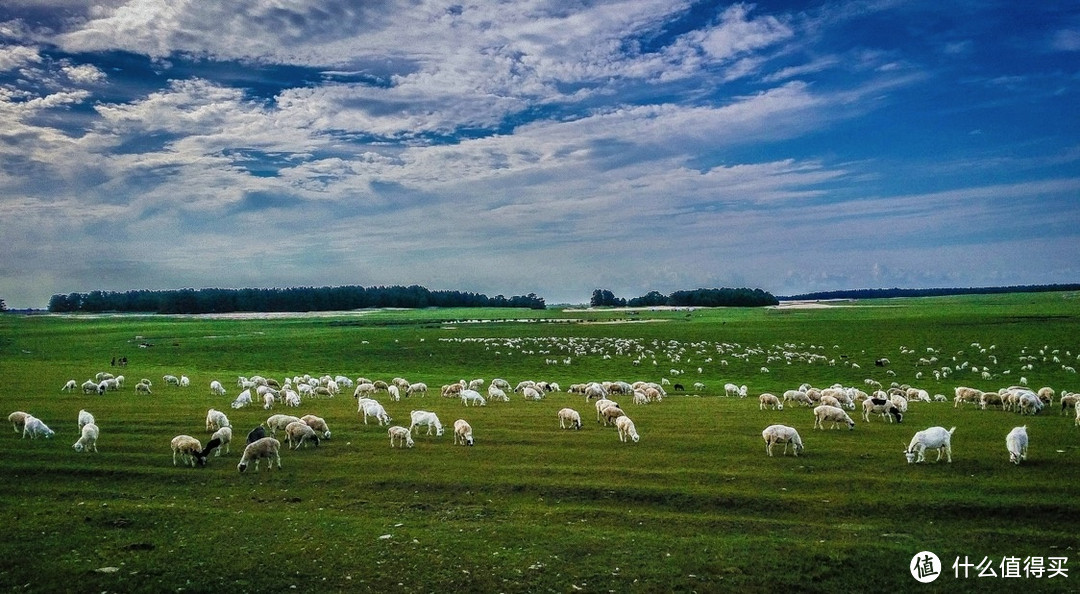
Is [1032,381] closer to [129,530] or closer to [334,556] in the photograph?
[334,556]

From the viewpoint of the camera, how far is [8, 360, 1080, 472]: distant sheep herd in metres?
20.2

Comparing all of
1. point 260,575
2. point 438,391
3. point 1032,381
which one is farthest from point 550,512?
point 1032,381

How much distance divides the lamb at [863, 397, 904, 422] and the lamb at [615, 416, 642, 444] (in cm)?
1200

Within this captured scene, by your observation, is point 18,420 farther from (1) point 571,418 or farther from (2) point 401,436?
(1) point 571,418

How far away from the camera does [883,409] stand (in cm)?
2859

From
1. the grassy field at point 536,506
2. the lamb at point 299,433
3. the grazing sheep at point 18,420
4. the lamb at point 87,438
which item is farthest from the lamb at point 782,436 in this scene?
the grazing sheep at point 18,420

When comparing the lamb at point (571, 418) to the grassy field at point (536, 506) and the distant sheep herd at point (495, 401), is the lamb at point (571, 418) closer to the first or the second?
the distant sheep herd at point (495, 401)

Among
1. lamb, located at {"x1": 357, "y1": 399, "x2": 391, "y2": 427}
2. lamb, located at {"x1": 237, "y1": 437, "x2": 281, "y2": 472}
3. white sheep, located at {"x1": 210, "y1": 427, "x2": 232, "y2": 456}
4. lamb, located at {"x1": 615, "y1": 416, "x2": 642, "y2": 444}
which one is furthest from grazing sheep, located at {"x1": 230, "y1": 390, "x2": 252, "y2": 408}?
lamb, located at {"x1": 615, "y1": 416, "x2": 642, "y2": 444}

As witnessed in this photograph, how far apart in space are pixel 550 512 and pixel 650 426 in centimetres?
1228

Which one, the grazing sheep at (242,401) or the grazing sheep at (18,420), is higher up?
the grazing sheep at (18,420)

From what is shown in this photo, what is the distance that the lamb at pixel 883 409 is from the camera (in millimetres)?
28141

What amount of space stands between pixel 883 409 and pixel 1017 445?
31.1 feet

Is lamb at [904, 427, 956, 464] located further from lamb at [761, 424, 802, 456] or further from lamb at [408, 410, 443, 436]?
lamb at [408, 410, 443, 436]

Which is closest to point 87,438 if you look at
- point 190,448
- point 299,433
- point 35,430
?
point 35,430
